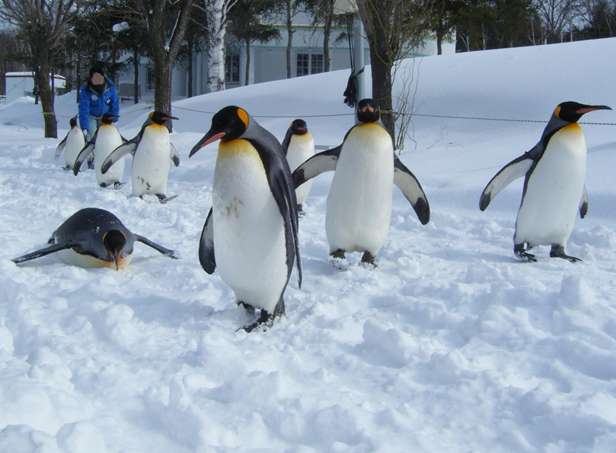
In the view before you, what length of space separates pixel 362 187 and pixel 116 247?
1.42 meters

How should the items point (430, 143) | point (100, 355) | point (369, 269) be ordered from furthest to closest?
point (430, 143)
point (369, 269)
point (100, 355)

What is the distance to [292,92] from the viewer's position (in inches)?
563

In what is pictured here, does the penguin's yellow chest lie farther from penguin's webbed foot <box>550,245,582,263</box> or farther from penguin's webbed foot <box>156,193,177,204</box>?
penguin's webbed foot <box>156,193,177,204</box>

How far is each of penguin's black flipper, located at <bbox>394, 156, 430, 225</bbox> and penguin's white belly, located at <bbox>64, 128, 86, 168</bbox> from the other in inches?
263

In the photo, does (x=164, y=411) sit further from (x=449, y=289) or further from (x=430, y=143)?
(x=430, y=143)

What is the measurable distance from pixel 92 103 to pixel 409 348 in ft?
27.4

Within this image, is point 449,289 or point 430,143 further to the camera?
point 430,143

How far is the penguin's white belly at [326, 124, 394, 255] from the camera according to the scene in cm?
379

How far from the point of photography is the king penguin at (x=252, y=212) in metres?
2.75

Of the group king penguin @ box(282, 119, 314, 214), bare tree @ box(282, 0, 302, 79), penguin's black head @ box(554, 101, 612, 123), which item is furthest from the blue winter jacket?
bare tree @ box(282, 0, 302, 79)

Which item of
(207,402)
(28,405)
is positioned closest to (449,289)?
(207,402)

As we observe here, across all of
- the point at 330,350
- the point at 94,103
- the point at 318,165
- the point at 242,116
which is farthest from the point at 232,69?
the point at 330,350

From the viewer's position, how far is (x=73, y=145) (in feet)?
31.8

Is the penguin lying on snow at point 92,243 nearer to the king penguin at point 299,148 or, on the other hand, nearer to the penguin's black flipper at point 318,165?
the penguin's black flipper at point 318,165
